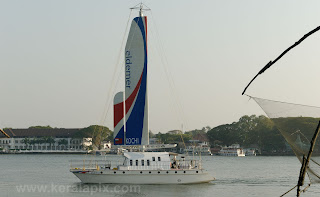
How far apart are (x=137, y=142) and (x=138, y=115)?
7.19 ft

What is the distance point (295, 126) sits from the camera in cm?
1105

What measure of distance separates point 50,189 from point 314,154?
116ft

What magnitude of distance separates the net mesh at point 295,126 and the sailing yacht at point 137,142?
29.2 meters

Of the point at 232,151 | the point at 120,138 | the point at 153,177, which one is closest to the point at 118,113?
the point at 120,138

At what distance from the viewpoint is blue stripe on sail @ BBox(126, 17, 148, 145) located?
139ft

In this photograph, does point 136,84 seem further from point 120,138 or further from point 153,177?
point 153,177

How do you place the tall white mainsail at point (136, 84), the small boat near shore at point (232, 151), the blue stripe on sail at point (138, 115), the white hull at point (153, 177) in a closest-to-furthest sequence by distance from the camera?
the white hull at point (153, 177)
the tall white mainsail at point (136, 84)
the blue stripe on sail at point (138, 115)
the small boat near shore at point (232, 151)

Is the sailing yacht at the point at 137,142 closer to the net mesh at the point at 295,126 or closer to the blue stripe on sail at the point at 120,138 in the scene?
the blue stripe on sail at the point at 120,138

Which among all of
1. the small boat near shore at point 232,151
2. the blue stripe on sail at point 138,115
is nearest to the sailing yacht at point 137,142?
the blue stripe on sail at point 138,115

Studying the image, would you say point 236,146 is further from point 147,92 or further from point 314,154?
point 314,154

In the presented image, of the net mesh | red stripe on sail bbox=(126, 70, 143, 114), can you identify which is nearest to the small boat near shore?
red stripe on sail bbox=(126, 70, 143, 114)

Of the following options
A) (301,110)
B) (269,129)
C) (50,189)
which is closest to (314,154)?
(301,110)

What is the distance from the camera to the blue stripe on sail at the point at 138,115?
42312 mm

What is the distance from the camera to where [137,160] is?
132ft
